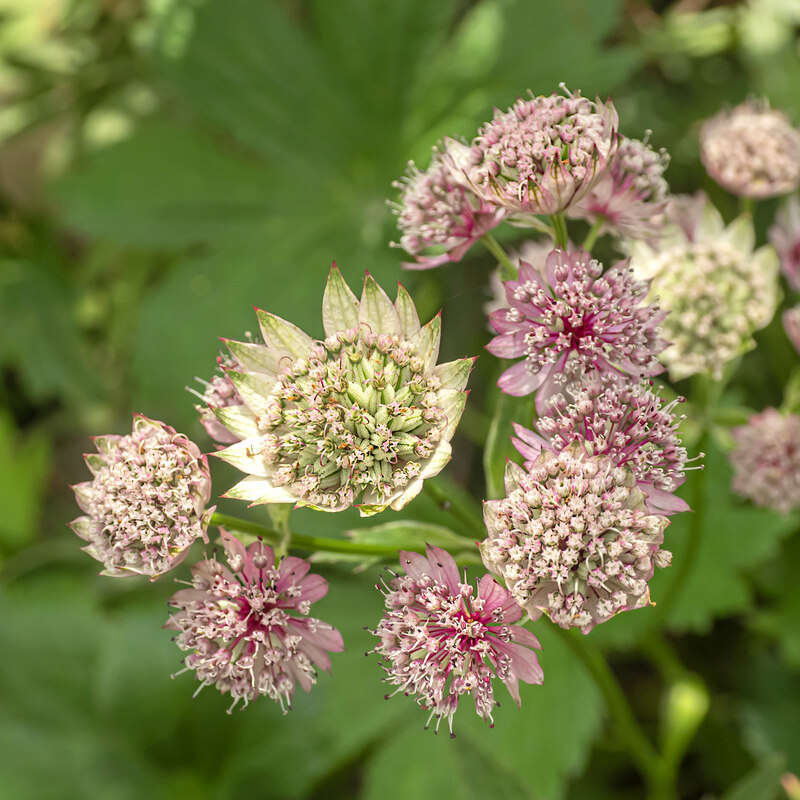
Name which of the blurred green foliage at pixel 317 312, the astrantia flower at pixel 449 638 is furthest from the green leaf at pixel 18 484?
the astrantia flower at pixel 449 638

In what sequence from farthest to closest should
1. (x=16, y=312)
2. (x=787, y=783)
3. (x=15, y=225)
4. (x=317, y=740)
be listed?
(x=15, y=225), (x=16, y=312), (x=317, y=740), (x=787, y=783)

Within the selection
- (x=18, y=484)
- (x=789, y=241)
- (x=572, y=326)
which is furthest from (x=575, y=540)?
(x=18, y=484)

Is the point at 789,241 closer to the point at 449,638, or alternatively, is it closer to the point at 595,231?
the point at 595,231

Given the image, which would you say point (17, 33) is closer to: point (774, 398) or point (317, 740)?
point (317, 740)

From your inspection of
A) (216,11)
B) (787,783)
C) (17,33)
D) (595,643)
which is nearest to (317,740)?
(595,643)

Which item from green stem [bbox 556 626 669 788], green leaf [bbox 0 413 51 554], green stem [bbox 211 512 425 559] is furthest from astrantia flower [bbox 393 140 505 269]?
green leaf [bbox 0 413 51 554]

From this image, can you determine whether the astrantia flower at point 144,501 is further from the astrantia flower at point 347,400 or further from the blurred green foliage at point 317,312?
the blurred green foliage at point 317,312

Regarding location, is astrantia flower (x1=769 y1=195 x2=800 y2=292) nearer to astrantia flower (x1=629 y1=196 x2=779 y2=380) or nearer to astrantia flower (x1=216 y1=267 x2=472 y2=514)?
astrantia flower (x1=629 y1=196 x2=779 y2=380)
